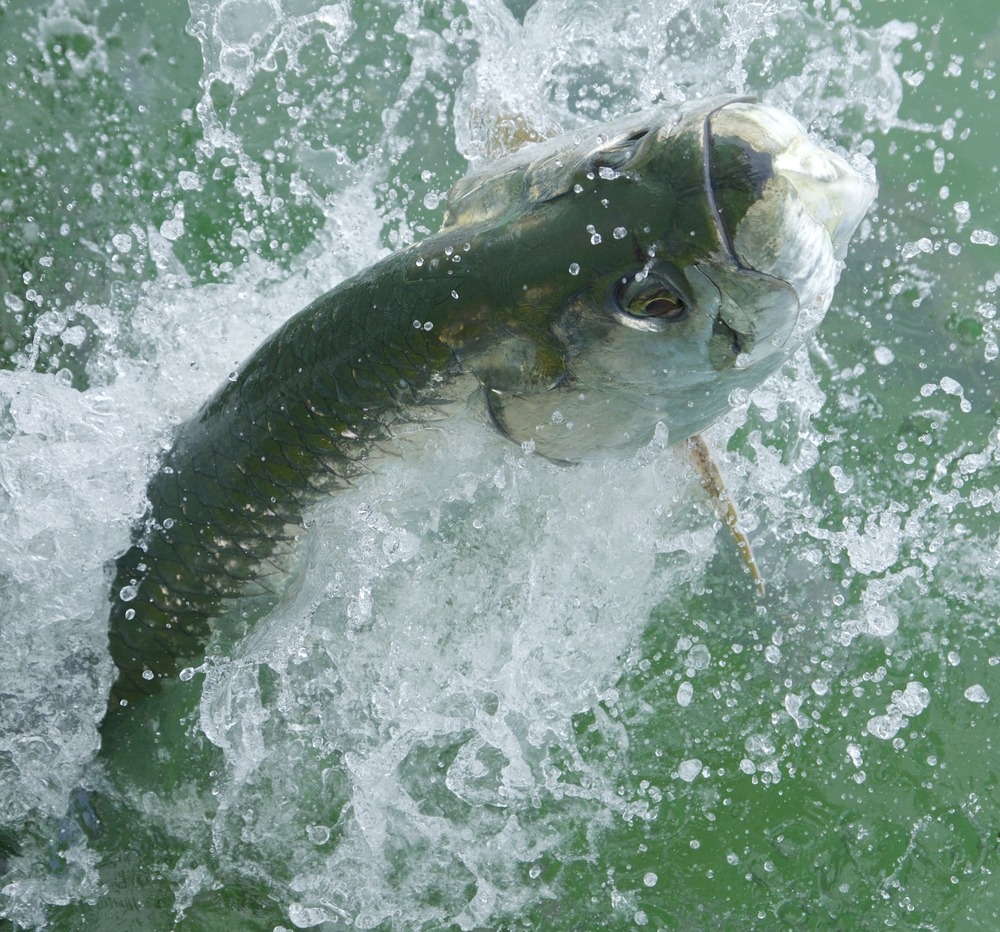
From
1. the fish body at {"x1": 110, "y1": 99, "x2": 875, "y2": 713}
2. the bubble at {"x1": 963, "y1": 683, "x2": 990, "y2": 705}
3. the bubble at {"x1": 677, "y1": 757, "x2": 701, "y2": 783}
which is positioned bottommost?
the bubble at {"x1": 963, "y1": 683, "x2": 990, "y2": 705}

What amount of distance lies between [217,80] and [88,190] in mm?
649

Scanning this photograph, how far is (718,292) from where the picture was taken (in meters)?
1.82

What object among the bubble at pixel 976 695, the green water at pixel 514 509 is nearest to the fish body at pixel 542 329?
the green water at pixel 514 509

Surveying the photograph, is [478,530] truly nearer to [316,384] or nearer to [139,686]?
[316,384]

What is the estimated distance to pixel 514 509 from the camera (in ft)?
9.36

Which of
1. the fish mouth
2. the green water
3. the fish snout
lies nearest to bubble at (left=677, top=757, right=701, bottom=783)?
the green water

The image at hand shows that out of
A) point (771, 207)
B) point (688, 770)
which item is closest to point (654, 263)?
point (771, 207)

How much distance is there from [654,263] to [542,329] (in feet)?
0.95

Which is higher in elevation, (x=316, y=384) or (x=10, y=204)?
→ (x=316, y=384)

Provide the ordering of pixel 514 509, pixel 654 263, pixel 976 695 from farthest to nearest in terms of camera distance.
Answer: pixel 976 695 → pixel 514 509 → pixel 654 263

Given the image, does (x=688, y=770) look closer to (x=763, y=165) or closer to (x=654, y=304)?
(x=654, y=304)

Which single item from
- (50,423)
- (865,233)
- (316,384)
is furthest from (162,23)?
(865,233)

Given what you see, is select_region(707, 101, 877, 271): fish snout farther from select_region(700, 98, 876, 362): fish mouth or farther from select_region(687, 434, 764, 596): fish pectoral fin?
select_region(687, 434, 764, 596): fish pectoral fin

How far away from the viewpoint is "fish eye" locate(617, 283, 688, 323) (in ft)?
6.15
